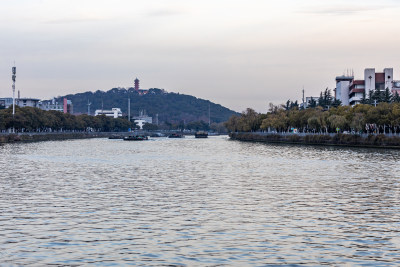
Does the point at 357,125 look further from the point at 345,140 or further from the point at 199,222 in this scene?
the point at 199,222

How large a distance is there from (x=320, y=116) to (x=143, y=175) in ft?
373

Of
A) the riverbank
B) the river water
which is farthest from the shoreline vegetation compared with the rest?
the river water

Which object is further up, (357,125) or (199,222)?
(357,125)

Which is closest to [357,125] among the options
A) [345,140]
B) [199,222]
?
[345,140]

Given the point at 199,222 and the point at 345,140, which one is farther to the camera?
the point at 345,140

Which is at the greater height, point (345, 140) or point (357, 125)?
point (357, 125)

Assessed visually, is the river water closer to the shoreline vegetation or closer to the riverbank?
the riverbank

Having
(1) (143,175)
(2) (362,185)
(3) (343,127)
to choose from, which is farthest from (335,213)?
(3) (343,127)

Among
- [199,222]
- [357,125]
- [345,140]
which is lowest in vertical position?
[199,222]

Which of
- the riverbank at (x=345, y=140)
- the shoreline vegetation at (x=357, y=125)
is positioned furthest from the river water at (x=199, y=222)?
the shoreline vegetation at (x=357, y=125)

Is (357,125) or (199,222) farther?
(357,125)

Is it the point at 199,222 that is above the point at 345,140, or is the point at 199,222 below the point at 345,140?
below

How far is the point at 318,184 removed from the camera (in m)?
48.9

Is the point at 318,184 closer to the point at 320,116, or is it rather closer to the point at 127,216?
the point at 127,216
